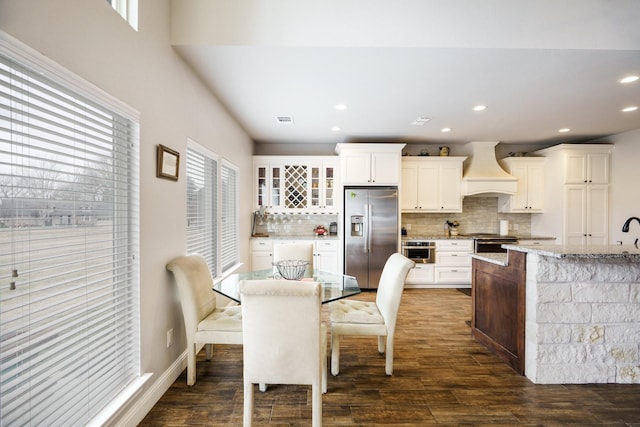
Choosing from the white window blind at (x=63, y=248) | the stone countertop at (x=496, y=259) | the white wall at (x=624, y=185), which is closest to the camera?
the white window blind at (x=63, y=248)

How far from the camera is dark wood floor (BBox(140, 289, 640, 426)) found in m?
1.91

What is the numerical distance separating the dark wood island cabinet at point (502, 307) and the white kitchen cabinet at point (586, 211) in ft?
10.2

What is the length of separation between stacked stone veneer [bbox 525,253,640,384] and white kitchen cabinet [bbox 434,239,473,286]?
278cm

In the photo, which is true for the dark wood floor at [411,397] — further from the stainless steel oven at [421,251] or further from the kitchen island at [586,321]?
the stainless steel oven at [421,251]

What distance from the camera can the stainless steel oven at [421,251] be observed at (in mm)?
5086

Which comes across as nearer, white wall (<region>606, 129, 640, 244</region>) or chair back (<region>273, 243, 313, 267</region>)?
chair back (<region>273, 243, 313, 267</region>)

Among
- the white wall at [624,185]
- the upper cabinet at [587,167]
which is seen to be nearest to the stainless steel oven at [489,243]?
the upper cabinet at [587,167]

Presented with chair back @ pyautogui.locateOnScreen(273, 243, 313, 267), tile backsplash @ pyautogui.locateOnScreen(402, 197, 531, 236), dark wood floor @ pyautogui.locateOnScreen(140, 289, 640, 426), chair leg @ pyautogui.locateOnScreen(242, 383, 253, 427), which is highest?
tile backsplash @ pyautogui.locateOnScreen(402, 197, 531, 236)

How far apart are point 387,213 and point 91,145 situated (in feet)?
13.4

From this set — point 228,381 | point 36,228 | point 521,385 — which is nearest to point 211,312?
point 228,381

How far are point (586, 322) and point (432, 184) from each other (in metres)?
3.27

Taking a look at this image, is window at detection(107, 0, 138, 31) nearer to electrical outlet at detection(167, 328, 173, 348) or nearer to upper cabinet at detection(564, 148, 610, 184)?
electrical outlet at detection(167, 328, 173, 348)

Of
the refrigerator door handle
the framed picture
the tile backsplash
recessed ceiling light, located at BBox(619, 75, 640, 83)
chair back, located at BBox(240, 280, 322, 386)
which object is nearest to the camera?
chair back, located at BBox(240, 280, 322, 386)

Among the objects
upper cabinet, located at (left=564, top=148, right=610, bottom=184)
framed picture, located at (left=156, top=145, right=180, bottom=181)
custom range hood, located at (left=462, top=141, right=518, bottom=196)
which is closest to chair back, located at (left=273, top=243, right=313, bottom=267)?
framed picture, located at (left=156, top=145, right=180, bottom=181)
